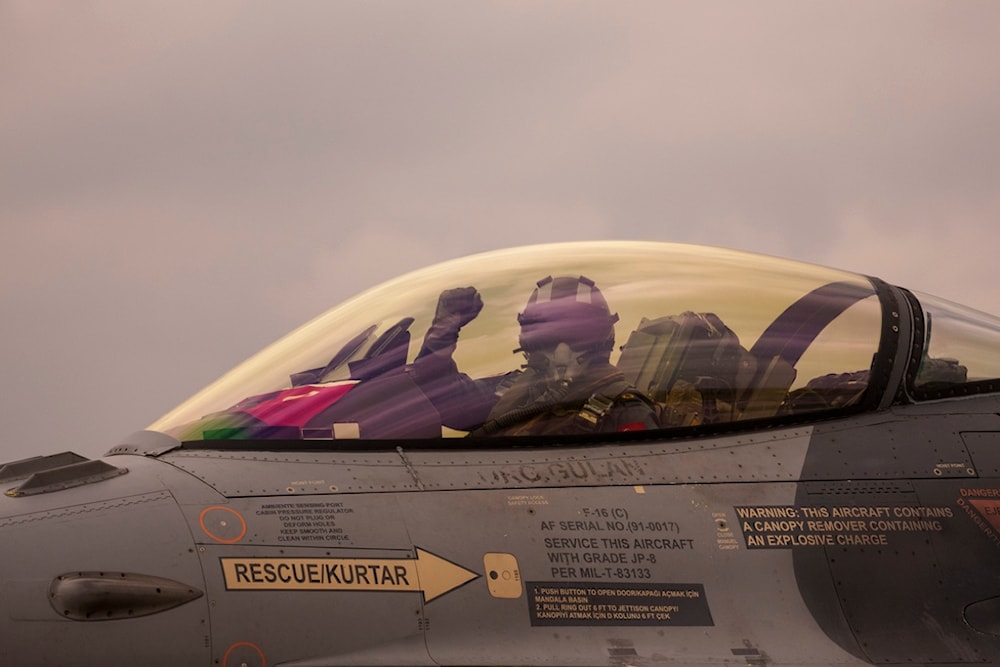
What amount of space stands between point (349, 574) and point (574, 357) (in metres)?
1.76

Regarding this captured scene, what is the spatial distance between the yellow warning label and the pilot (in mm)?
862

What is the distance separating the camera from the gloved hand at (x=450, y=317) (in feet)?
22.0

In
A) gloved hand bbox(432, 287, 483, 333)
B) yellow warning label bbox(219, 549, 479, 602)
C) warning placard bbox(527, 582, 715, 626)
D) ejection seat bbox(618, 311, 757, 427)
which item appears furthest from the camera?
gloved hand bbox(432, 287, 483, 333)

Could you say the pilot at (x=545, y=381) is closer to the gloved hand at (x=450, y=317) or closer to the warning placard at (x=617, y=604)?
the gloved hand at (x=450, y=317)

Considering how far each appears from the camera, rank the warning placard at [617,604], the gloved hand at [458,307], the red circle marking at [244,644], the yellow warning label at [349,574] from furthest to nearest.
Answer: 1. the gloved hand at [458,307]
2. the warning placard at [617,604]
3. the yellow warning label at [349,574]
4. the red circle marking at [244,644]

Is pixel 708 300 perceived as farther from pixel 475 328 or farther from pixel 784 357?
pixel 475 328

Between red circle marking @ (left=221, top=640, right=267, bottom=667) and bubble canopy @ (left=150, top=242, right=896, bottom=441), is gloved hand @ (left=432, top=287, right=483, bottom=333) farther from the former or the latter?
red circle marking @ (left=221, top=640, right=267, bottom=667)

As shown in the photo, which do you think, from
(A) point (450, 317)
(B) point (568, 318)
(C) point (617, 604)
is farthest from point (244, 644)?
(B) point (568, 318)

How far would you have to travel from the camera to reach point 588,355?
21.9 ft

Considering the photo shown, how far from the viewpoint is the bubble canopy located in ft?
21.1

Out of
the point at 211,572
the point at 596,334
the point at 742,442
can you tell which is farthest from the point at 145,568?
the point at 742,442

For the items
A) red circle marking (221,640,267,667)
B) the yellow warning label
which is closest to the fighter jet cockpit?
the yellow warning label

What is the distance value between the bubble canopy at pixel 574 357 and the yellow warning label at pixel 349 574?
793 millimetres

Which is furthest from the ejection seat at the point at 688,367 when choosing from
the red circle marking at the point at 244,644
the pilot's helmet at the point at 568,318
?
the red circle marking at the point at 244,644
